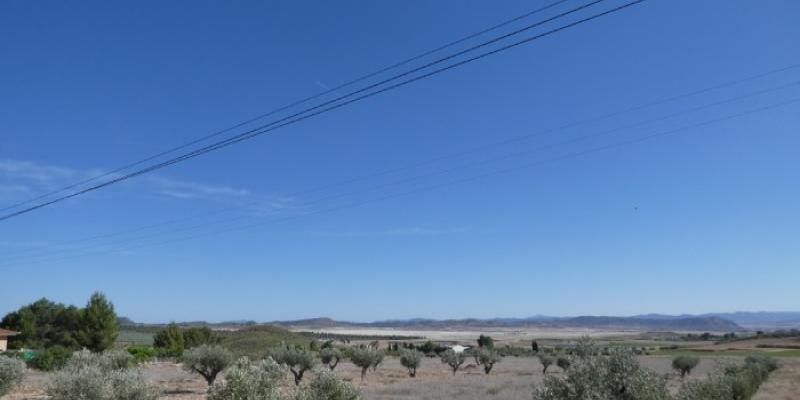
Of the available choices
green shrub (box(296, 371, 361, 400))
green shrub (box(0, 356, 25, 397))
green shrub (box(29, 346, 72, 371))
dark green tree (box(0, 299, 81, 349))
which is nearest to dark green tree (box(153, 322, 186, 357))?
dark green tree (box(0, 299, 81, 349))

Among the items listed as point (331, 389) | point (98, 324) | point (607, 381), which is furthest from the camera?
point (98, 324)

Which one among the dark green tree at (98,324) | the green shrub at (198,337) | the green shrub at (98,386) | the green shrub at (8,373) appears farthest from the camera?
the green shrub at (198,337)

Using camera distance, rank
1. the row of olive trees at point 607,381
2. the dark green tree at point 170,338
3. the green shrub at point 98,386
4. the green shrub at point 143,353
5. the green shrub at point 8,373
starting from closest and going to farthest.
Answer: the row of olive trees at point 607,381 < the green shrub at point 98,386 < the green shrub at point 8,373 < the green shrub at point 143,353 < the dark green tree at point 170,338

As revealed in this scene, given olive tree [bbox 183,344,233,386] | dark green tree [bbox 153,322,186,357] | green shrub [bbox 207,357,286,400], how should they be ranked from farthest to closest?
1. dark green tree [bbox 153,322,186,357]
2. olive tree [bbox 183,344,233,386]
3. green shrub [bbox 207,357,286,400]

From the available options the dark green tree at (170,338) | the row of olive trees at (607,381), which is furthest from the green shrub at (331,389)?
the dark green tree at (170,338)

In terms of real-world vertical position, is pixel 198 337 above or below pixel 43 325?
below

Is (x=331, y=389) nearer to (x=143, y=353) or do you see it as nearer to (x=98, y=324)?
(x=143, y=353)

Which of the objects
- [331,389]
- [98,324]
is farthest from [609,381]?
[98,324]

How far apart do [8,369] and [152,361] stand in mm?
45713

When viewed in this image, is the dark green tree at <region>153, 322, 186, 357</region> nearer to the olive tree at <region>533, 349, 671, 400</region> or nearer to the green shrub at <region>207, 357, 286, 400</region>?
the green shrub at <region>207, 357, 286, 400</region>

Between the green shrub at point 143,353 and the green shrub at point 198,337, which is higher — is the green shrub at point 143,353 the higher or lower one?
the lower one

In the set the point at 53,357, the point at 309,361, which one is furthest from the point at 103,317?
the point at 309,361

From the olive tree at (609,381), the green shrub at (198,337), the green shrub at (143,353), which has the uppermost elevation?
the olive tree at (609,381)

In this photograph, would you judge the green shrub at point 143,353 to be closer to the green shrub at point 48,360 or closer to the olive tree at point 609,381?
the green shrub at point 48,360
